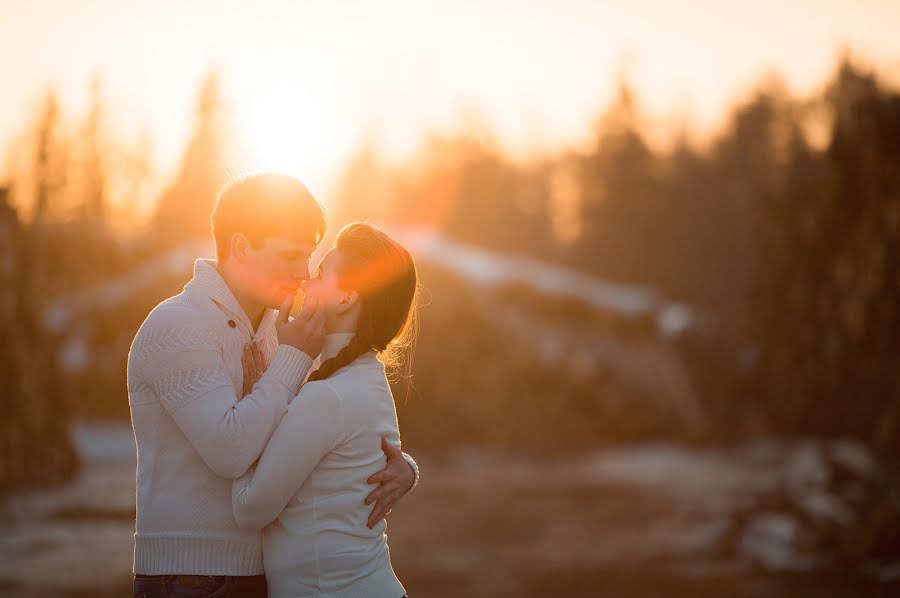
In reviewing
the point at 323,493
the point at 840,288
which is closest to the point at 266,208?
the point at 323,493

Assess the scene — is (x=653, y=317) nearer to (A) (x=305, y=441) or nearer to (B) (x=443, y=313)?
(B) (x=443, y=313)

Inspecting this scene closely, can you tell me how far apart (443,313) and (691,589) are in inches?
817

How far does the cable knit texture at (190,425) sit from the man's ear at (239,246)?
19 centimetres

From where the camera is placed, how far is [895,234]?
62.3ft

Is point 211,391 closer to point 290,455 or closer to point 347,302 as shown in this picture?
point 290,455

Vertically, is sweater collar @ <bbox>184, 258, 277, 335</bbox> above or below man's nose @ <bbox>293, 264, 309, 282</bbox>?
below

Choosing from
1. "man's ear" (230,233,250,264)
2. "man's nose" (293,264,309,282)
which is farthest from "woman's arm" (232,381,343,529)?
"man's ear" (230,233,250,264)

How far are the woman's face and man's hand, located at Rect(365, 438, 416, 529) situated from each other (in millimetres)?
493

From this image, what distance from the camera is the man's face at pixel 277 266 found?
137 inches

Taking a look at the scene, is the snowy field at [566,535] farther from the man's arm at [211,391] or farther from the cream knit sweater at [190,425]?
the man's arm at [211,391]

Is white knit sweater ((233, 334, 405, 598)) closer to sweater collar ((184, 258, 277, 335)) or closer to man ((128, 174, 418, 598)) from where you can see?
man ((128, 174, 418, 598))

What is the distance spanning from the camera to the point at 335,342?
349 centimetres

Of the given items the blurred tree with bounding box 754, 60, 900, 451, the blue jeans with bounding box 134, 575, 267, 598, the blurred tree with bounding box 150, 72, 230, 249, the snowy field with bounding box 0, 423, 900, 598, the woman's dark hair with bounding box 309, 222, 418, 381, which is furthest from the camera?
the blurred tree with bounding box 150, 72, 230, 249

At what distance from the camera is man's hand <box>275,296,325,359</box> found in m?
3.37
